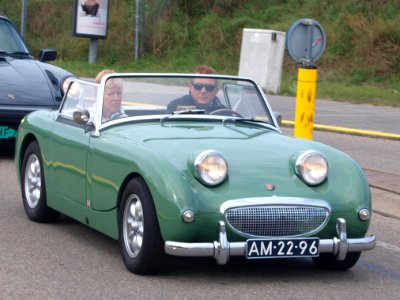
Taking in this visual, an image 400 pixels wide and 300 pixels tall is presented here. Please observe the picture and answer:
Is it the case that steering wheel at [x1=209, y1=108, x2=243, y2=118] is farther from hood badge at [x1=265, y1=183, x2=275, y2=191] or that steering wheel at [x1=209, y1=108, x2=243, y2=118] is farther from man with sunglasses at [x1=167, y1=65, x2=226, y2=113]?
hood badge at [x1=265, y1=183, x2=275, y2=191]

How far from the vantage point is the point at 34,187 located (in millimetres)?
8938

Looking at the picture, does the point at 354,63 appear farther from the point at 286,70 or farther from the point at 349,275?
the point at 349,275

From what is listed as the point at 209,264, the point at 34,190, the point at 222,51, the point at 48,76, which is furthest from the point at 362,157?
the point at 222,51

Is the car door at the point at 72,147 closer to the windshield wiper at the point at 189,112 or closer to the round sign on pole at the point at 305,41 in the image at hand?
the windshield wiper at the point at 189,112

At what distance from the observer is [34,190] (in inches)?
352

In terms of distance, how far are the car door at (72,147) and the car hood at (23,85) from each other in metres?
3.99

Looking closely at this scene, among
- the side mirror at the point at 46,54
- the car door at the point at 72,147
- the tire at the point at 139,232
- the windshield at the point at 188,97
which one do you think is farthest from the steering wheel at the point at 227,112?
the side mirror at the point at 46,54

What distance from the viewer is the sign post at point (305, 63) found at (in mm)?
12516

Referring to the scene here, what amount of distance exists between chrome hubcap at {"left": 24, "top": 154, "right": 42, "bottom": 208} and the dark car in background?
3.53 metres

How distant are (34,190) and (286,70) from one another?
67.4ft

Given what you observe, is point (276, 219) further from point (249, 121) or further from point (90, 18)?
point (90, 18)

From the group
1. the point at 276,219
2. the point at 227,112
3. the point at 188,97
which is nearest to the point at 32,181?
the point at 188,97

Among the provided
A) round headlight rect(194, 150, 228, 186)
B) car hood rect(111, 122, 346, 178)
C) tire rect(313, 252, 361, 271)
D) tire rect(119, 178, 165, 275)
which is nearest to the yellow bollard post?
car hood rect(111, 122, 346, 178)

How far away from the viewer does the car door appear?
25.8 ft
